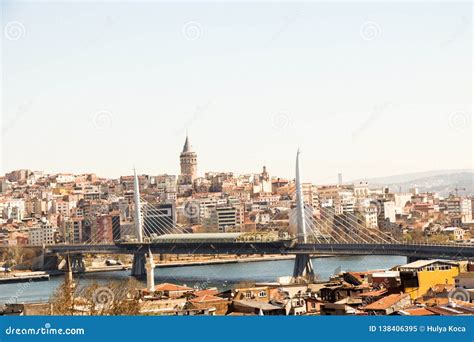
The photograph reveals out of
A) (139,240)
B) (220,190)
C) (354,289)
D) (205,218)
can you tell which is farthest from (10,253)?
(354,289)

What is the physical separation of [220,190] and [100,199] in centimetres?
229

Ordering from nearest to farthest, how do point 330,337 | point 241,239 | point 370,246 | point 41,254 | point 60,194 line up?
point 330,337 < point 370,246 < point 241,239 < point 41,254 < point 60,194

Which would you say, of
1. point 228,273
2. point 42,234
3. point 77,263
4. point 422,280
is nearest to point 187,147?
point 42,234

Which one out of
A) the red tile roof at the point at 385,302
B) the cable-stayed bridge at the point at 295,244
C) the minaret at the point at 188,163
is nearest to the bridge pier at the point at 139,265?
the cable-stayed bridge at the point at 295,244

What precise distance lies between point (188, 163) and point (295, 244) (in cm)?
674

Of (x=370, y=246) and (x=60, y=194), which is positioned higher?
(x=60, y=194)

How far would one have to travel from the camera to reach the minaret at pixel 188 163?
18.8 meters

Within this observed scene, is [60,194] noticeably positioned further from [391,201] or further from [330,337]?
[330,337]

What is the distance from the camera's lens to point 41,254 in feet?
48.0

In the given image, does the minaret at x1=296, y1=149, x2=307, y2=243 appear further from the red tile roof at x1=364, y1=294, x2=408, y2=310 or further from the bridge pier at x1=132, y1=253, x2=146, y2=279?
the red tile roof at x1=364, y1=294, x2=408, y2=310

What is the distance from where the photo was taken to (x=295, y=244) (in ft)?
41.7

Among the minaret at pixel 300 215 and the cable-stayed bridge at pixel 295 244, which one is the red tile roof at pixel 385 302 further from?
the minaret at pixel 300 215

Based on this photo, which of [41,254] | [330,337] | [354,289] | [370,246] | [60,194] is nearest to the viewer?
[330,337]

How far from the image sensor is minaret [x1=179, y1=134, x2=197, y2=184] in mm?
18808
